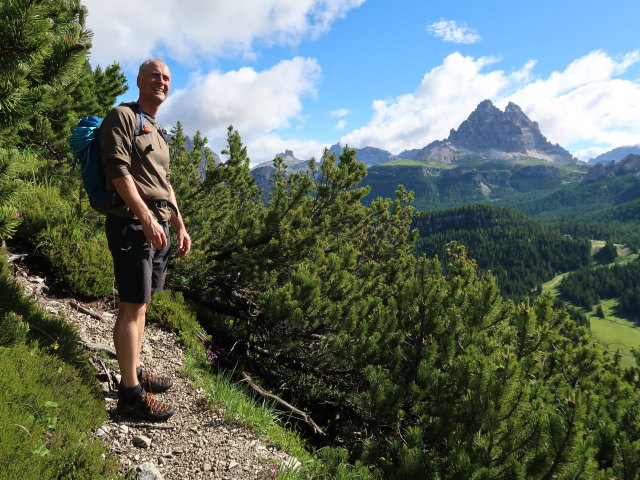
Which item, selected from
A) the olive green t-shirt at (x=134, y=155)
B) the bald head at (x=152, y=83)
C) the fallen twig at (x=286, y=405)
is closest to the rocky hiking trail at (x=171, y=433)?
the fallen twig at (x=286, y=405)

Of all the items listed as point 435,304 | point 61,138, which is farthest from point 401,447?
point 61,138

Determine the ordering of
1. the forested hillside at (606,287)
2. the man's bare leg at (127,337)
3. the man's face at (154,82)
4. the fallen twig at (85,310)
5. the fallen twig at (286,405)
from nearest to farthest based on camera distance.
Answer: the man's bare leg at (127,337) < the man's face at (154,82) < the fallen twig at (85,310) < the fallen twig at (286,405) < the forested hillside at (606,287)

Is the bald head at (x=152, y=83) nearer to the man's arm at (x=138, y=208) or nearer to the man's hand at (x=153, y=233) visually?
the man's arm at (x=138, y=208)

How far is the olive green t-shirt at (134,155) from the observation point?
279 cm

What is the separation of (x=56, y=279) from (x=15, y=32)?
3855 mm

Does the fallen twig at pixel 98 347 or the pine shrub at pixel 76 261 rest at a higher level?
the pine shrub at pixel 76 261

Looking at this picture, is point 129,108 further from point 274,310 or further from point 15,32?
point 274,310

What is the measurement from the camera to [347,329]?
553cm

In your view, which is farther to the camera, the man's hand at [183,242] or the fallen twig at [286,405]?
the fallen twig at [286,405]

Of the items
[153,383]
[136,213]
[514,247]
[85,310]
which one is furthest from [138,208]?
[514,247]

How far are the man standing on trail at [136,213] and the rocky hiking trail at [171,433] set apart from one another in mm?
220

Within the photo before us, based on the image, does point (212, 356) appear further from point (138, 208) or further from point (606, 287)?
point (606, 287)

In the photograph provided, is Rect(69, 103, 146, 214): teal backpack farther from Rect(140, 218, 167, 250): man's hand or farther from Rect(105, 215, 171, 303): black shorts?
Rect(140, 218, 167, 250): man's hand

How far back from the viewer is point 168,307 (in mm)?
5824
